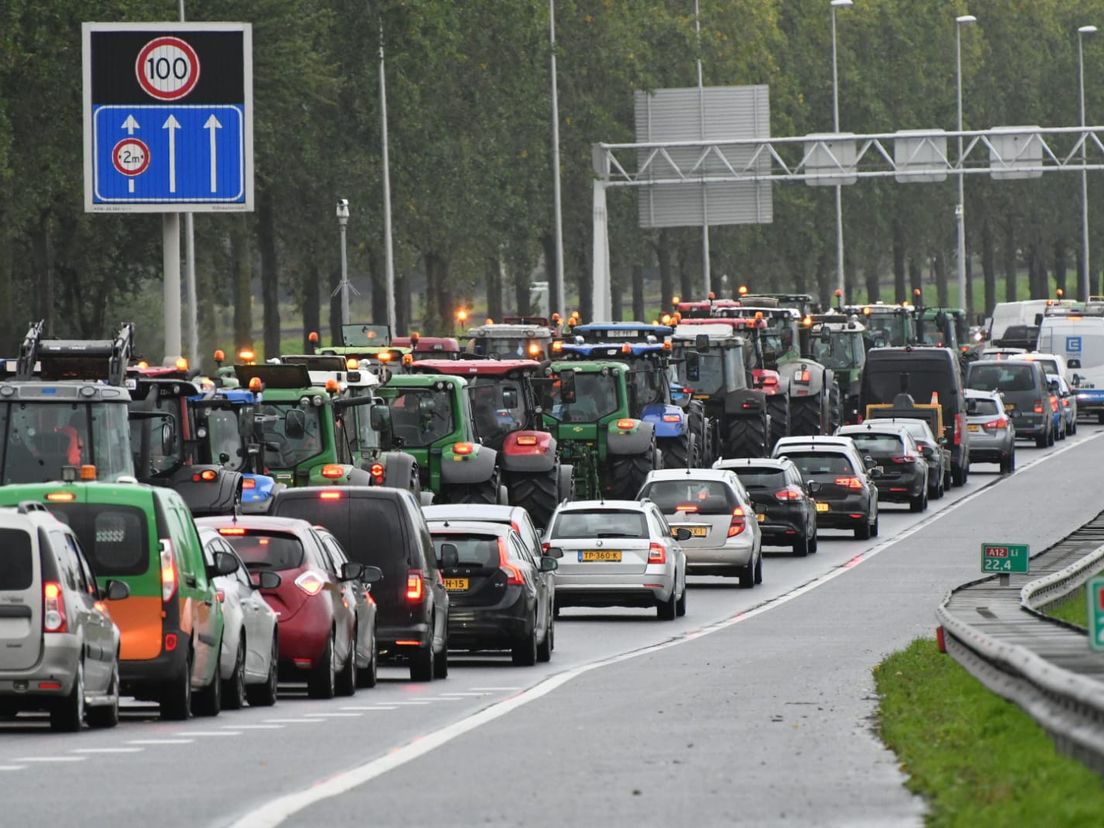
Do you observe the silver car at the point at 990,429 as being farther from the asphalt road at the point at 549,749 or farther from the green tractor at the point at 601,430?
the asphalt road at the point at 549,749

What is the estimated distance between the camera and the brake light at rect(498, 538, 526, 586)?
2677 centimetres

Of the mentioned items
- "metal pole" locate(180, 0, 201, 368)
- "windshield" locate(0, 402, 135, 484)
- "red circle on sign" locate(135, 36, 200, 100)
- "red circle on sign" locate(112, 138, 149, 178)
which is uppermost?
"red circle on sign" locate(135, 36, 200, 100)

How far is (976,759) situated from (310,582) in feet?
27.6

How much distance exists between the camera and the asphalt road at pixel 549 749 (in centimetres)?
1341

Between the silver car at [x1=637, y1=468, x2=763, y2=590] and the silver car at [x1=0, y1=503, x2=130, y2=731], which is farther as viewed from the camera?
the silver car at [x1=637, y1=468, x2=763, y2=590]

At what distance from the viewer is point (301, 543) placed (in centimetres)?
2267

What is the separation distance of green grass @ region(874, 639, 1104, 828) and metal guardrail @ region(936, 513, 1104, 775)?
15 centimetres

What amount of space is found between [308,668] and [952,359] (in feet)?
123

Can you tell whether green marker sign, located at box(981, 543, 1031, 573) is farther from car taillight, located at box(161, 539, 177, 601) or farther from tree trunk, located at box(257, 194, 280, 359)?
tree trunk, located at box(257, 194, 280, 359)

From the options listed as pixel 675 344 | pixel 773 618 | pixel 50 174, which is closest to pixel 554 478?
pixel 773 618

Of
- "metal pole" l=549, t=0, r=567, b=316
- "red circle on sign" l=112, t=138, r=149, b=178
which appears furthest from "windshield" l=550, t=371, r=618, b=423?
"metal pole" l=549, t=0, r=567, b=316

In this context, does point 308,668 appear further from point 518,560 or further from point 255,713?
point 518,560

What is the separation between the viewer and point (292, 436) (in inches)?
1356

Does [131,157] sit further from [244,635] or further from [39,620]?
[39,620]
